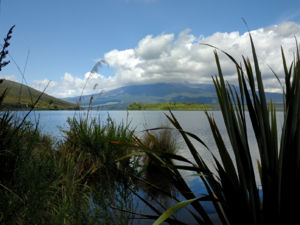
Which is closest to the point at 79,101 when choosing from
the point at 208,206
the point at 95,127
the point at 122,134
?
the point at 95,127

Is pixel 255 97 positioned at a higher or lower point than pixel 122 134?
higher

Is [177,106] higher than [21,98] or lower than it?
lower

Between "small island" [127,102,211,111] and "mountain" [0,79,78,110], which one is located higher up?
"mountain" [0,79,78,110]

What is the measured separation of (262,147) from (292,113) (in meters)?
0.26

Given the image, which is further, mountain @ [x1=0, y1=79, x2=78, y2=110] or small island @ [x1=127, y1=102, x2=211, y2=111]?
mountain @ [x1=0, y1=79, x2=78, y2=110]

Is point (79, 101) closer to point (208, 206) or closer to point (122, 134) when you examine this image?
point (122, 134)

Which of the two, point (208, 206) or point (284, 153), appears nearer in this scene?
point (284, 153)

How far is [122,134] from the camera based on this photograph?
5211 millimetres

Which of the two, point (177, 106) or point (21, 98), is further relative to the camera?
point (21, 98)

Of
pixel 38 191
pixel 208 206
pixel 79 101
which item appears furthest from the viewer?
pixel 79 101

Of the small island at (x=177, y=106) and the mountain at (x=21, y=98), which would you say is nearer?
the small island at (x=177, y=106)

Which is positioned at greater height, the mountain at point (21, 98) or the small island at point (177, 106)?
the mountain at point (21, 98)

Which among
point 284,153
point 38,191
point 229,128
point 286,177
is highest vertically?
point 229,128

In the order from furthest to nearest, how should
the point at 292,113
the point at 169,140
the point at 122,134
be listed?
1. the point at 169,140
2. the point at 122,134
3. the point at 292,113
